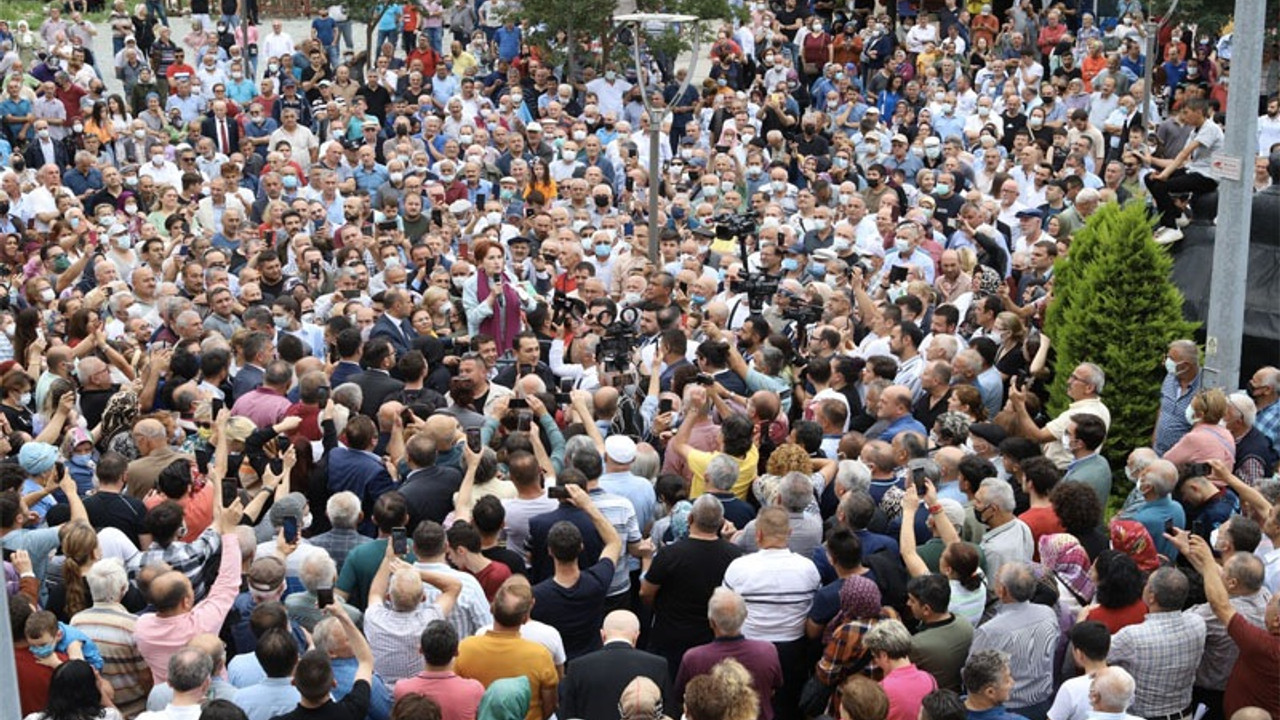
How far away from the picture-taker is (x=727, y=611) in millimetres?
8094

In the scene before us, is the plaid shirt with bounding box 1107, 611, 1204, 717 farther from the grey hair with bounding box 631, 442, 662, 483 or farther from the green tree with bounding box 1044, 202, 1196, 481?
the green tree with bounding box 1044, 202, 1196, 481

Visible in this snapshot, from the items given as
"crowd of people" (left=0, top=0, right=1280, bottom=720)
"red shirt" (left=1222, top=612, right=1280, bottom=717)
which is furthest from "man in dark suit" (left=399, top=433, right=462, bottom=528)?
"red shirt" (left=1222, top=612, right=1280, bottom=717)

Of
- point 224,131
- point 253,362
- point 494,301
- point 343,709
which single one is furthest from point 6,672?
point 224,131

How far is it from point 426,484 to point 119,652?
2.10 m

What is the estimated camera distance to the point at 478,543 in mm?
8773

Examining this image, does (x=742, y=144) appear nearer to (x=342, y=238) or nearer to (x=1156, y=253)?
(x=342, y=238)

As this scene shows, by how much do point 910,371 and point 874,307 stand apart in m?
1.34

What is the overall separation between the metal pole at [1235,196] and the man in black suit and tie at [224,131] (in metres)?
13.7

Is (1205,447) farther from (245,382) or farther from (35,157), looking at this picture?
(35,157)

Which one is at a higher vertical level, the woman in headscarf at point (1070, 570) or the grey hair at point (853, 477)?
the grey hair at point (853, 477)

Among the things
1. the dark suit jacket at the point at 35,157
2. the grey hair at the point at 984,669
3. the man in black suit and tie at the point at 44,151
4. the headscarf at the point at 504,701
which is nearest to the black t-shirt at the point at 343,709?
the headscarf at the point at 504,701

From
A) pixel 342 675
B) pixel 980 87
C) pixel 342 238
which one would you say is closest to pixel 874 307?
pixel 342 238

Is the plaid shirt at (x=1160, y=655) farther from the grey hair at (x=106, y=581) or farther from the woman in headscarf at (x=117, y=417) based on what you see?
the woman in headscarf at (x=117, y=417)

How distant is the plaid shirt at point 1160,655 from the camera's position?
8180mm
